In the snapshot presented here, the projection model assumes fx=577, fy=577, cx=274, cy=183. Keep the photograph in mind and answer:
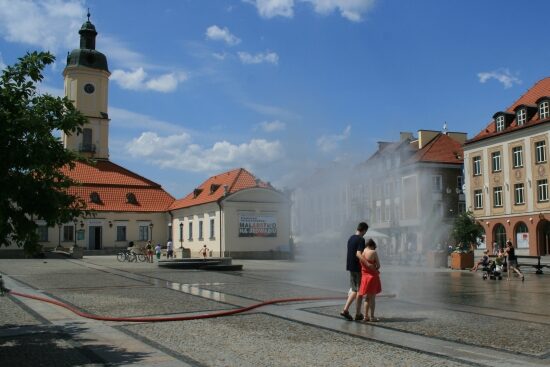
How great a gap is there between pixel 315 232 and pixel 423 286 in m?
18.3

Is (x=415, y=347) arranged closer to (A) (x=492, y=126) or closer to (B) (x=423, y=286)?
(B) (x=423, y=286)

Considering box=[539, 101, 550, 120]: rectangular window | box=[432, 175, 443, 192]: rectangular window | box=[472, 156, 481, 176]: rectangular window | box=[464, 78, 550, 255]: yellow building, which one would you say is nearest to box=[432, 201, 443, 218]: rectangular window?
box=[432, 175, 443, 192]: rectangular window

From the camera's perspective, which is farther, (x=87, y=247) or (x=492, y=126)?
(x=87, y=247)

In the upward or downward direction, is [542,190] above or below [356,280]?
above

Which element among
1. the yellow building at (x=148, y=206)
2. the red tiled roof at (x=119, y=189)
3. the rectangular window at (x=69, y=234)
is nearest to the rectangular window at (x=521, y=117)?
the yellow building at (x=148, y=206)

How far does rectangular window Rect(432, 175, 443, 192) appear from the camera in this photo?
6134cm

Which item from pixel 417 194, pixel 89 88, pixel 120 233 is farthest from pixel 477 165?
pixel 89 88

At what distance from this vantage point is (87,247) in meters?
62.1

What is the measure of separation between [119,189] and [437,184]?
36216 millimetres

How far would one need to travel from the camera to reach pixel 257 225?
53188 mm

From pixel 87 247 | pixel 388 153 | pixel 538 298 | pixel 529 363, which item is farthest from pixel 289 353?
pixel 87 247

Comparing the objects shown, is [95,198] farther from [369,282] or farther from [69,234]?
[369,282]

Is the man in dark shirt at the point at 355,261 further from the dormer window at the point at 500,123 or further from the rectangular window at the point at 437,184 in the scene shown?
the rectangular window at the point at 437,184

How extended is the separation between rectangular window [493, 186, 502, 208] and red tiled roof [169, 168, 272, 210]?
2060 centimetres
